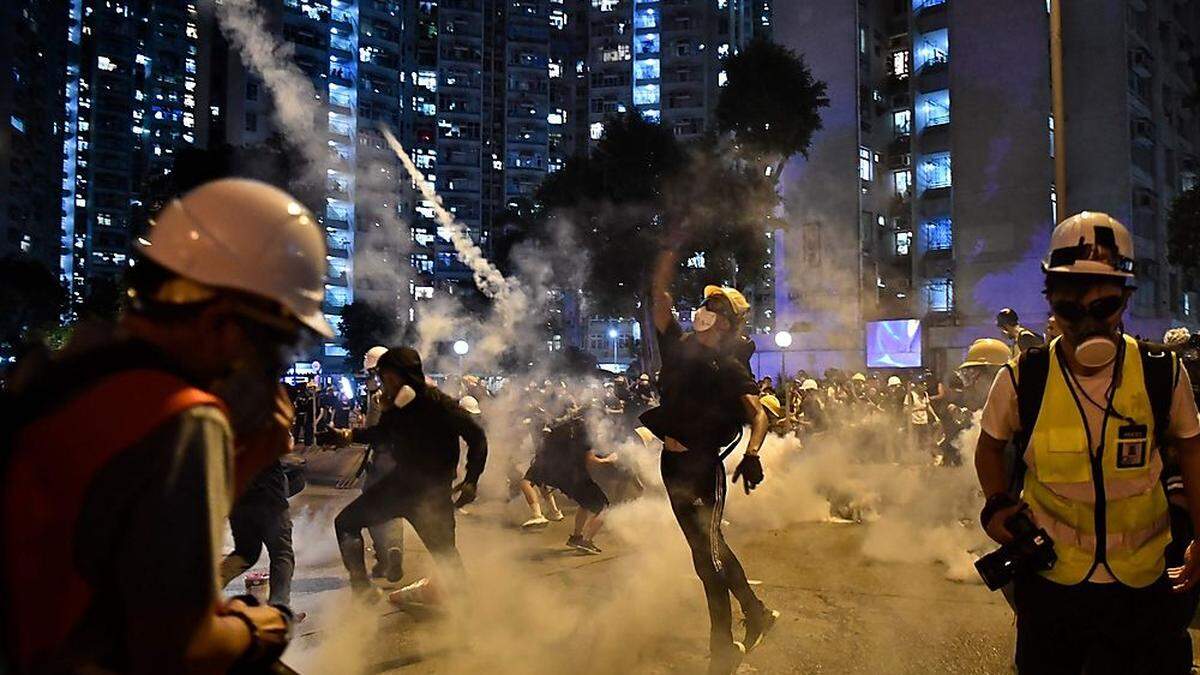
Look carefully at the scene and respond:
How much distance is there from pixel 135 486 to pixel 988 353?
21.8 ft

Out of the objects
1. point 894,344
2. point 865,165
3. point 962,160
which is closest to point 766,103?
point 894,344

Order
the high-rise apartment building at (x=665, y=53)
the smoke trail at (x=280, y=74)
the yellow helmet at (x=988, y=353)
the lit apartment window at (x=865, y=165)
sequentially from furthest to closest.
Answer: the high-rise apartment building at (x=665, y=53) < the smoke trail at (x=280, y=74) < the lit apartment window at (x=865, y=165) < the yellow helmet at (x=988, y=353)

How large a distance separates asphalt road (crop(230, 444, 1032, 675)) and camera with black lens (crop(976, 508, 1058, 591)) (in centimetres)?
229

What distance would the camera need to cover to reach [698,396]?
4555mm

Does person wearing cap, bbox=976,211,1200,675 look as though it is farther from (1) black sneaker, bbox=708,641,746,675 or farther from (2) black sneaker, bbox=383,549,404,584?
(2) black sneaker, bbox=383,549,404,584

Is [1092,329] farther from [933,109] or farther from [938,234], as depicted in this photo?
[933,109]

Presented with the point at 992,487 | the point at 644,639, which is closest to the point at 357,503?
the point at 644,639

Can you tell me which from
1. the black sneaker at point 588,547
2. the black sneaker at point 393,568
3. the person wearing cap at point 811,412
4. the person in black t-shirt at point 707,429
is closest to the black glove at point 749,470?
the person in black t-shirt at point 707,429

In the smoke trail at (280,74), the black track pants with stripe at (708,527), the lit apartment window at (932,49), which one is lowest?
the black track pants with stripe at (708,527)

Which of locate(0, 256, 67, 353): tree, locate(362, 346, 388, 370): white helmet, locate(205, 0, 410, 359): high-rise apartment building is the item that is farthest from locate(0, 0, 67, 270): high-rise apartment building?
locate(362, 346, 388, 370): white helmet

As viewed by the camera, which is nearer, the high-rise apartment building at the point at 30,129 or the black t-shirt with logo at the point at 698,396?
the black t-shirt with logo at the point at 698,396

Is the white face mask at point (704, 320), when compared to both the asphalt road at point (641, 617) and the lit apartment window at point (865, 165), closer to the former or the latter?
the asphalt road at point (641, 617)

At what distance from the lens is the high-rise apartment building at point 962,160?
38375mm

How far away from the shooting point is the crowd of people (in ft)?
4.10
